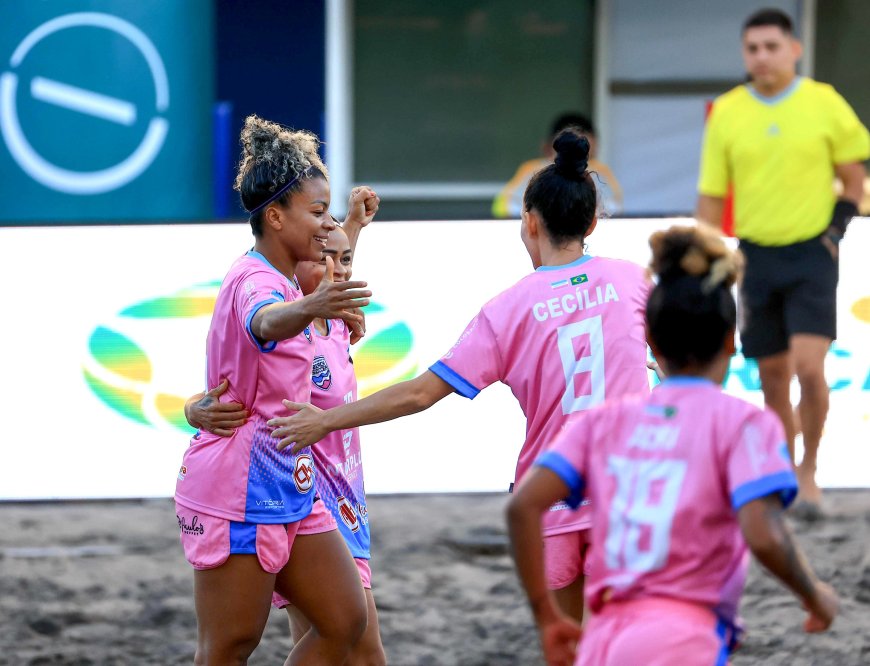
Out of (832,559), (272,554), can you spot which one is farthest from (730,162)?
(272,554)

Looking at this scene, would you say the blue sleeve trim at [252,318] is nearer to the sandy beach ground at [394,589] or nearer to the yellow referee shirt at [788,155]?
the sandy beach ground at [394,589]

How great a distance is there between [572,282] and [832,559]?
2925mm

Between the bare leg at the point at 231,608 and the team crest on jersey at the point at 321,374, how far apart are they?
65 cm

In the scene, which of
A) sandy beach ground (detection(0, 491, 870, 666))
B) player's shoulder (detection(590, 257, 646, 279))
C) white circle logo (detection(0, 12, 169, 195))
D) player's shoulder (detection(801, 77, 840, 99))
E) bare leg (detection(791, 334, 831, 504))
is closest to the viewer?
player's shoulder (detection(590, 257, 646, 279))

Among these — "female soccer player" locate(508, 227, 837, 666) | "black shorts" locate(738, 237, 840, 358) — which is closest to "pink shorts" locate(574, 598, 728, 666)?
"female soccer player" locate(508, 227, 837, 666)

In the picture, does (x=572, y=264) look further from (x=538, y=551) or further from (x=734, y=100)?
(x=734, y=100)

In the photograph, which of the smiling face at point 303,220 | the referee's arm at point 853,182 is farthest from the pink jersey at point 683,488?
the referee's arm at point 853,182

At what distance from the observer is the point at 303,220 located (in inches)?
145

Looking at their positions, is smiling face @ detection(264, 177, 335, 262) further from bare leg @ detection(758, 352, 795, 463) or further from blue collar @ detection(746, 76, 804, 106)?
blue collar @ detection(746, 76, 804, 106)

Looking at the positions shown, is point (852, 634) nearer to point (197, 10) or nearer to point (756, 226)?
point (756, 226)

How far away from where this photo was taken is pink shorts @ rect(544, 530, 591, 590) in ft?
11.2

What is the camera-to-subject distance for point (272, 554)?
3.54m

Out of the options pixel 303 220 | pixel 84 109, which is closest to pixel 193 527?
pixel 303 220

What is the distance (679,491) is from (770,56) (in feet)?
15.9
